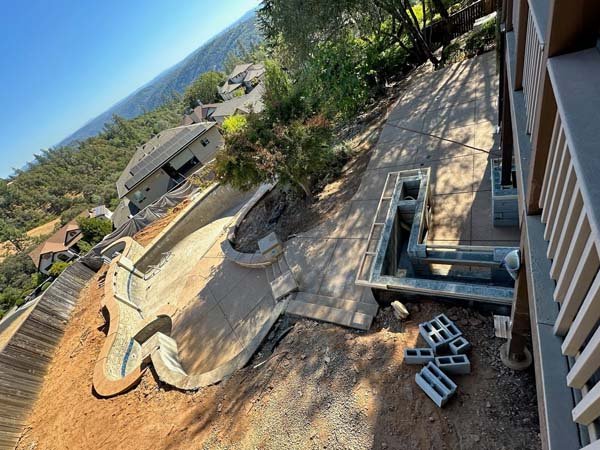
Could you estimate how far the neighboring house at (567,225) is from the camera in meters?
1.20

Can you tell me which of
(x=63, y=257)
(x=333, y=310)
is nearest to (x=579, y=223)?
(x=333, y=310)

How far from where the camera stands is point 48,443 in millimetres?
6328

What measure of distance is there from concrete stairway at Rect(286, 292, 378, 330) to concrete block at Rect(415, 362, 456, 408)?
122cm

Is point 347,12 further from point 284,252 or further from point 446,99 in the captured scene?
point 284,252

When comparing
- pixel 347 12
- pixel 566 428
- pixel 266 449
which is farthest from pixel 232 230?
pixel 566 428

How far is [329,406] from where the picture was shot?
150 inches

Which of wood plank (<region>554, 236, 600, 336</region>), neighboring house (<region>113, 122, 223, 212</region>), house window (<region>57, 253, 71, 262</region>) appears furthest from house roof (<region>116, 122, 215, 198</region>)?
wood plank (<region>554, 236, 600, 336</region>)

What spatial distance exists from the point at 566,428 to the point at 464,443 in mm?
1904

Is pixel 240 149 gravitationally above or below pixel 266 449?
above

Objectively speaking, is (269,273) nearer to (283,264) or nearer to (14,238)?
(283,264)

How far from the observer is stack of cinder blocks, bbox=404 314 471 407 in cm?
325

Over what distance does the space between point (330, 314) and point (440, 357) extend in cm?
199

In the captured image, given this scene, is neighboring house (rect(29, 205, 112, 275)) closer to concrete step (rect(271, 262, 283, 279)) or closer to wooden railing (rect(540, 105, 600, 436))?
concrete step (rect(271, 262, 283, 279))

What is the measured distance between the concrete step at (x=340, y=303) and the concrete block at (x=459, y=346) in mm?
1296
